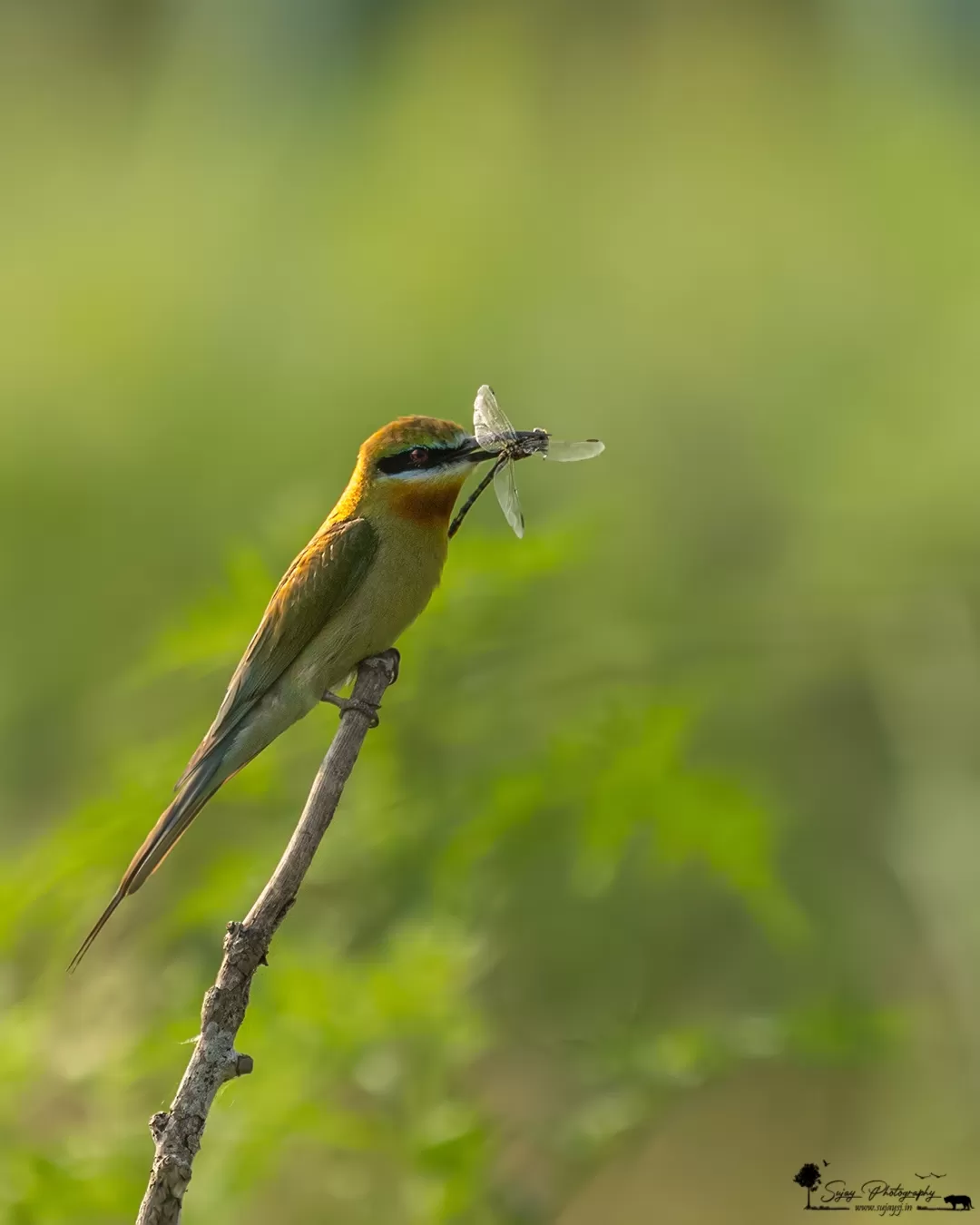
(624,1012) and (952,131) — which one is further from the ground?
(952,131)

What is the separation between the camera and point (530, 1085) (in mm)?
3107

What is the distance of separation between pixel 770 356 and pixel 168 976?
4188 millimetres

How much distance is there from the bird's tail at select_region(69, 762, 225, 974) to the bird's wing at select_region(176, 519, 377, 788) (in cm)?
14

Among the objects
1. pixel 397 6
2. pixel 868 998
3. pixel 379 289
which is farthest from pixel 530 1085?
pixel 397 6

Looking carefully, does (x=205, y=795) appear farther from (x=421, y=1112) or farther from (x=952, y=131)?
(x=952, y=131)

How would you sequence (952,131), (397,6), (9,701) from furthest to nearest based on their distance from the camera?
(397,6), (952,131), (9,701)

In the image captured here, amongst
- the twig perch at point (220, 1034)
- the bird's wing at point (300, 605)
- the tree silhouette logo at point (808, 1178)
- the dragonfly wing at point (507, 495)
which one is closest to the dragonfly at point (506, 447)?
the dragonfly wing at point (507, 495)

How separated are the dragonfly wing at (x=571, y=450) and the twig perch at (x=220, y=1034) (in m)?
0.78

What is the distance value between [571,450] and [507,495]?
12cm

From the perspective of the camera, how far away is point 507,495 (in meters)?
2.03

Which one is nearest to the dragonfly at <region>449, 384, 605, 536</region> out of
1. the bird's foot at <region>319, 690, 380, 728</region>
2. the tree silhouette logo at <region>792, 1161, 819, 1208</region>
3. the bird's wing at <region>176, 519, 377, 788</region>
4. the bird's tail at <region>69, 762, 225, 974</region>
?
the bird's wing at <region>176, 519, 377, 788</region>

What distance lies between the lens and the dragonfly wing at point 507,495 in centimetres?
200

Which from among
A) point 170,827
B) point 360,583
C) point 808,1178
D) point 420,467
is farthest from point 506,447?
point 808,1178

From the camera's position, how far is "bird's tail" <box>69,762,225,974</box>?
1.73 metres
